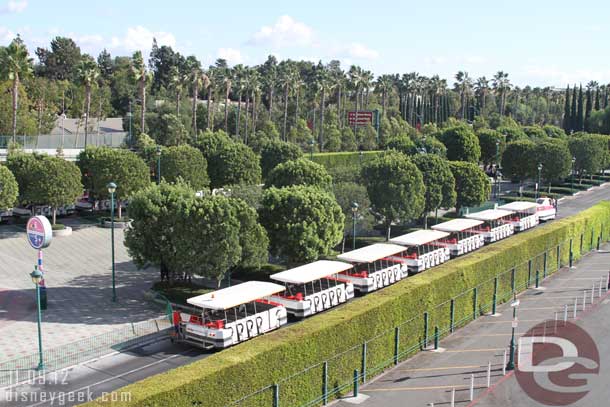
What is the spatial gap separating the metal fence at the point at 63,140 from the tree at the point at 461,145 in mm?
46698

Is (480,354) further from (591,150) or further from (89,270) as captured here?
(591,150)

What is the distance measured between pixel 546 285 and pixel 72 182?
3813cm

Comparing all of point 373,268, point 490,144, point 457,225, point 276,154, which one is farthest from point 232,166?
point 490,144

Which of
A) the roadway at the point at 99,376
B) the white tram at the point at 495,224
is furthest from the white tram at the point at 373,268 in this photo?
the white tram at the point at 495,224

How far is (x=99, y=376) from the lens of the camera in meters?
25.9

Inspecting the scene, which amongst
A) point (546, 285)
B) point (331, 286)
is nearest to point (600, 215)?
point (546, 285)

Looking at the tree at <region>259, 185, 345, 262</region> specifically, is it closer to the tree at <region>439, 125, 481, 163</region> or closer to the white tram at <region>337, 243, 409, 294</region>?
the white tram at <region>337, 243, 409, 294</region>

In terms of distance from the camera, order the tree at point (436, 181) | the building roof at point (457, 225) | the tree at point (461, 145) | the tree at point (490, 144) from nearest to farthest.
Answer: the building roof at point (457, 225)
the tree at point (436, 181)
the tree at point (461, 145)
the tree at point (490, 144)

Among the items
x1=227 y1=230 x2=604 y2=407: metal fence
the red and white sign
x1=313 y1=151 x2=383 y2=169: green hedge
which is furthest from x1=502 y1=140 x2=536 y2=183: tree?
x1=227 y1=230 x2=604 y2=407: metal fence

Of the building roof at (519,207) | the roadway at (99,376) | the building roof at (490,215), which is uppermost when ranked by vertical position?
the building roof at (519,207)

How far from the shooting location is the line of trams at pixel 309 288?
1131 inches

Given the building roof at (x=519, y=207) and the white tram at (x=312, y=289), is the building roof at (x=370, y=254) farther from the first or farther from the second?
the building roof at (x=519, y=207)

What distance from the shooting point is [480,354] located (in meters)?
29.5

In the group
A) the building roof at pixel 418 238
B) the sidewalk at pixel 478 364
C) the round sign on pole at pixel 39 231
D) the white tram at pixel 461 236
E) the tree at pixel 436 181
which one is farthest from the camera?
the tree at pixel 436 181
